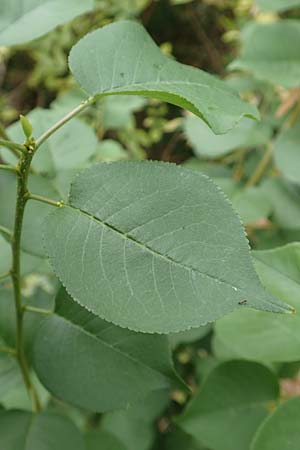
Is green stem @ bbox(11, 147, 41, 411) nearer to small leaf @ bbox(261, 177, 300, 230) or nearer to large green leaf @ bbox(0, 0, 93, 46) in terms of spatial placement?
large green leaf @ bbox(0, 0, 93, 46)

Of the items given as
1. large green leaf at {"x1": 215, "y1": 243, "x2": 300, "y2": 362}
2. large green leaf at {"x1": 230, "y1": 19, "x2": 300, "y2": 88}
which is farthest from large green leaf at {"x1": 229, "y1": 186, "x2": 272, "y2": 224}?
large green leaf at {"x1": 215, "y1": 243, "x2": 300, "y2": 362}

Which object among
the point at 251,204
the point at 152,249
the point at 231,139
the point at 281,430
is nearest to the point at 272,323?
the point at 281,430

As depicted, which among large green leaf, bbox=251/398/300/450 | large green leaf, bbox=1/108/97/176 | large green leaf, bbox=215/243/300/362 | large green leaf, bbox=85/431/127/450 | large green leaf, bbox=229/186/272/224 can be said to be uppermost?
large green leaf, bbox=1/108/97/176

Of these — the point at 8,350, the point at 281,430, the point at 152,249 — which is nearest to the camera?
the point at 152,249

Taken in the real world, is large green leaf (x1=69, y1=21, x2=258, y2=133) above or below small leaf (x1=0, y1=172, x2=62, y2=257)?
above

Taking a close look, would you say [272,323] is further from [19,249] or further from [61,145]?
[61,145]

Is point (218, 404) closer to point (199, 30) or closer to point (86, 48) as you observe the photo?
point (86, 48)

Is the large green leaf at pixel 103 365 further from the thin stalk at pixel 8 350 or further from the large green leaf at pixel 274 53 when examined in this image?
the large green leaf at pixel 274 53
